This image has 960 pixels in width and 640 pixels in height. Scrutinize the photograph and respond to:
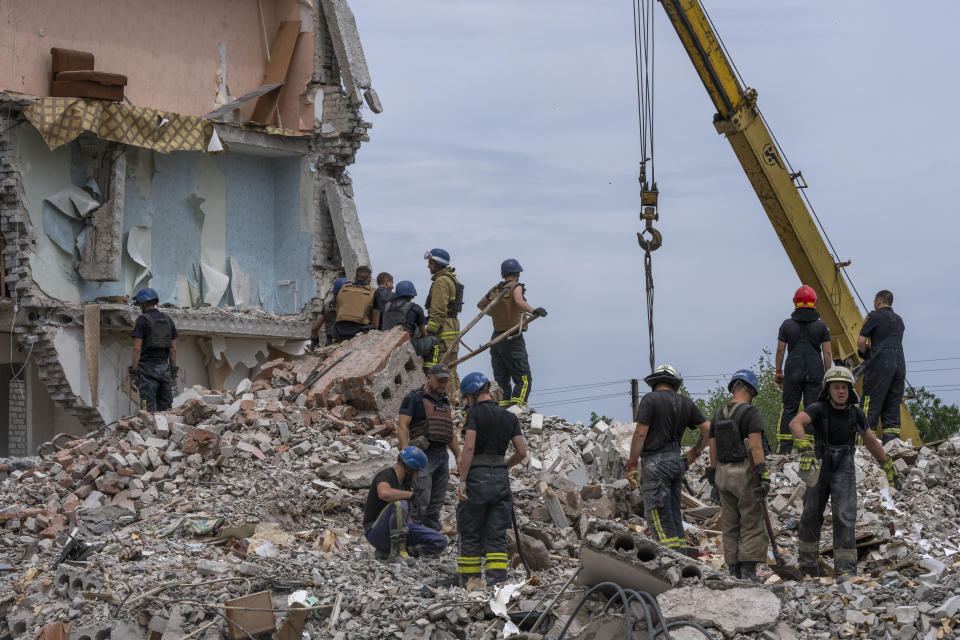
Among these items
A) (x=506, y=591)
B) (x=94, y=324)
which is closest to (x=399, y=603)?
(x=506, y=591)

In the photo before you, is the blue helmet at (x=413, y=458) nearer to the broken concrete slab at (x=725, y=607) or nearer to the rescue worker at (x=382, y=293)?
the broken concrete slab at (x=725, y=607)

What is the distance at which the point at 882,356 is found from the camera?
45.8ft

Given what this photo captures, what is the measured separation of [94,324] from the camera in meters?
18.1

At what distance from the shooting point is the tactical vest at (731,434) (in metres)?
9.30

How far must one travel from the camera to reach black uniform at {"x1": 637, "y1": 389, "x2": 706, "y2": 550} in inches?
379

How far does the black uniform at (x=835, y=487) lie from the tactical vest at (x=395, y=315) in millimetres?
6514

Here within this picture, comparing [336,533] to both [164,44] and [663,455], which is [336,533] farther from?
[164,44]

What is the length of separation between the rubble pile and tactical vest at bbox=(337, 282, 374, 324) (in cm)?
53

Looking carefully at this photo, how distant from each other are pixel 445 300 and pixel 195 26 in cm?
879

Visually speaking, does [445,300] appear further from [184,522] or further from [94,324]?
[94,324]

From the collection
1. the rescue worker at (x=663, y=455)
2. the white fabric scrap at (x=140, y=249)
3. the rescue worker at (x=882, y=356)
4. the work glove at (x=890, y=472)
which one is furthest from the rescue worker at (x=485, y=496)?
the white fabric scrap at (x=140, y=249)

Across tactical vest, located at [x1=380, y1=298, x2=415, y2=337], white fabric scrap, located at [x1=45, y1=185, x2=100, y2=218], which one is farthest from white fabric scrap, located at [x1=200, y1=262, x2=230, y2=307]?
tactical vest, located at [x1=380, y1=298, x2=415, y2=337]

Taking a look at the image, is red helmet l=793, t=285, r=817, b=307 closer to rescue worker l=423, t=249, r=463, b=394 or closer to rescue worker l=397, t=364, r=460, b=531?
rescue worker l=423, t=249, r=463, b=394

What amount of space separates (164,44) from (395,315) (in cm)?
751
